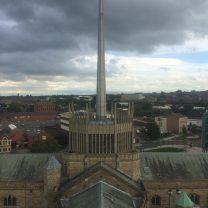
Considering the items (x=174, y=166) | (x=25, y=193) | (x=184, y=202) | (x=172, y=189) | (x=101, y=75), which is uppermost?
(x=101, y=75)

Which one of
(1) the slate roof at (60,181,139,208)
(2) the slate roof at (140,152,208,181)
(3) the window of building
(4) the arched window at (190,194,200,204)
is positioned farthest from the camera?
(2) the slate roof at (140,152,208,181)

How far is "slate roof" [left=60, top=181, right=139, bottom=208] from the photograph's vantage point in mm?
35375

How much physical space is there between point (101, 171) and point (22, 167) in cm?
1160

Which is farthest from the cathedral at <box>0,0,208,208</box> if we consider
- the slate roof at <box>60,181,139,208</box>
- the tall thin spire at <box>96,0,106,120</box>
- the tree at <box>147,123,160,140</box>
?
the tree at <box>147,123,160,140</box>

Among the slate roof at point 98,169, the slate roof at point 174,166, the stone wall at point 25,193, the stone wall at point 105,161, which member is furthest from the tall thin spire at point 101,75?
the stone wall at point 25,193

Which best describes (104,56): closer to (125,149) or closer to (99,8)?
(99,8)

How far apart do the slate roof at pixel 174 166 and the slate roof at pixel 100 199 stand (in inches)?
295

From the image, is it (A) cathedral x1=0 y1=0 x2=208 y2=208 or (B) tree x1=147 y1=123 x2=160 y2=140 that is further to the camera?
(B) tree x1=147 y1=123 x2=160 y2=140

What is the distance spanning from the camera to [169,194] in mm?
46250

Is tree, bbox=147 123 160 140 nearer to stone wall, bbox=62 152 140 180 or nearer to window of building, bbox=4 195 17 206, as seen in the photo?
stone wall, bbox=62 152 140 180

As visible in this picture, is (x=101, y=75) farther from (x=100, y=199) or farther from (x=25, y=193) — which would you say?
(x=100, y=199)

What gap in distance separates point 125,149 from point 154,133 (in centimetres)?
12112

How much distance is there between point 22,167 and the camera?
4784 centimetres

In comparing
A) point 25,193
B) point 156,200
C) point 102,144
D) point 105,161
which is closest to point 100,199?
point 105,161
